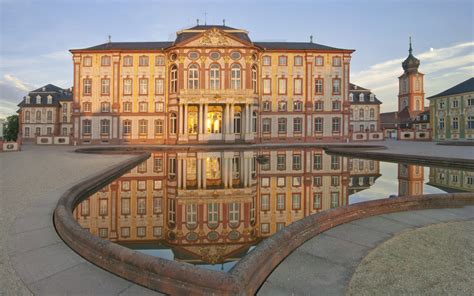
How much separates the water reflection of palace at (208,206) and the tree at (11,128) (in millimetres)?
86118

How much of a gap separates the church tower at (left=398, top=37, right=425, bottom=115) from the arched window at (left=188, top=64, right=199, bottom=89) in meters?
77.4

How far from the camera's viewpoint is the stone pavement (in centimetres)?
341

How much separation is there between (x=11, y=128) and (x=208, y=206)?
9530 cm

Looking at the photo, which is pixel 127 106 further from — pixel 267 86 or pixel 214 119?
pixel 267 86

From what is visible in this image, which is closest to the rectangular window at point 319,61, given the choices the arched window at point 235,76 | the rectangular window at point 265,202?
the arched window at point 235,76

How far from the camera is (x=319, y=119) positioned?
44.5 meters

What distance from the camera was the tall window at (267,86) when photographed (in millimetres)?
43500

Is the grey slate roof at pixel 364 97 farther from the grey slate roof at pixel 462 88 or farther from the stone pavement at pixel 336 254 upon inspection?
the stone pavement at pixel 336 254

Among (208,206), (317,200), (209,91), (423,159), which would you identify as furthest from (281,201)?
(209,91)

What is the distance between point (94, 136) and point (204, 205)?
40.3m

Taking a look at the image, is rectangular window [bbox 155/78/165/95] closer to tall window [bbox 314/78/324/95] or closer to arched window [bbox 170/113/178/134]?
arched window [bbox 170/113/178/134]

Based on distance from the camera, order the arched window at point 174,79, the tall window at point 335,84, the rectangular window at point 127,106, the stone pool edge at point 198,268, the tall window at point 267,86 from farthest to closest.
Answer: the tall window at point 335,84
the tall window at point 267,86
the rectangular window at point 127,106
the arched window at point 174,79
the stone pool edge at point 198,268

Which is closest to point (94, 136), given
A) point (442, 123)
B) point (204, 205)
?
point (204, 205)

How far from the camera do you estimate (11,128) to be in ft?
262
